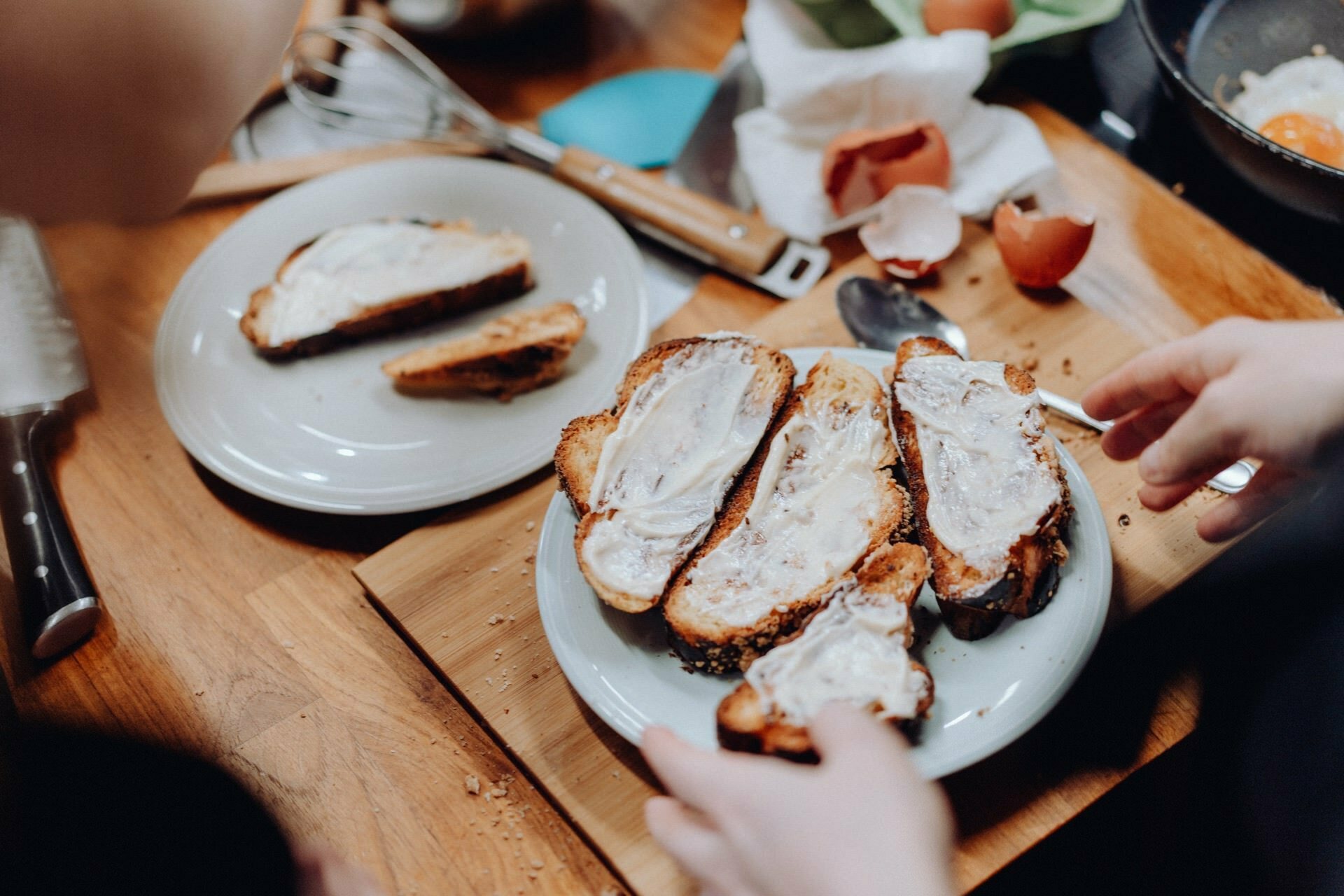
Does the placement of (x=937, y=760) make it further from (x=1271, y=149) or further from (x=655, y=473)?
(x=1271, y=149)

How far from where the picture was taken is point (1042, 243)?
1.50m

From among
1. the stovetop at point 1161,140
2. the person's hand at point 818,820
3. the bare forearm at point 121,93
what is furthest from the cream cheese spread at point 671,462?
the stovetop at point 1161,140

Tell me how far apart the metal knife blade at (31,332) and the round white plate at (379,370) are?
0.49ft

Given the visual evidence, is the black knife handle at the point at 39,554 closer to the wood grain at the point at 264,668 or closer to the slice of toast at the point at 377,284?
the wood grain at the point at 264,668

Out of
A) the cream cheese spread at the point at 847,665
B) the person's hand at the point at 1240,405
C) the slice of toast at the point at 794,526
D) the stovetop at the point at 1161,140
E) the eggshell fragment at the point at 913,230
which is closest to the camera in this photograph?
the person's hand at the point at 1240,405

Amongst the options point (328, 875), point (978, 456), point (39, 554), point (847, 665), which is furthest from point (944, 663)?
point (39, 554)

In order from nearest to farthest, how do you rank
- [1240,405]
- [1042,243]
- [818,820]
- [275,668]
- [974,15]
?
[818,820] → [1240,405] → [275,668] → [1042,243] → [974,15]

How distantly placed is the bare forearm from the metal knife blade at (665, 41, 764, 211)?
2.69 ft

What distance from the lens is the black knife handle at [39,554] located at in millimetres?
1292

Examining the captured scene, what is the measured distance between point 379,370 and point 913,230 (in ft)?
3.09

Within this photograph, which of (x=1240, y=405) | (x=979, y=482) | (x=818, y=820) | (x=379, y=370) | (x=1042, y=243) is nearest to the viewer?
(x=818, y=820)

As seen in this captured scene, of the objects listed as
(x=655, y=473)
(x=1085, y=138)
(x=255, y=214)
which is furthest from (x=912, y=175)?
(x=255, y=214)

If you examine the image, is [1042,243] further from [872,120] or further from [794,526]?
[794,526]

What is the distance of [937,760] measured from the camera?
102cm
